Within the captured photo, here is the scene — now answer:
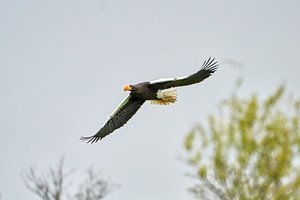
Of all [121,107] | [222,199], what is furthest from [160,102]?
[222,199]

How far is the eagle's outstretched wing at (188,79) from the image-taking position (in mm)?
11170

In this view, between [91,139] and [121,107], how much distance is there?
0.71m

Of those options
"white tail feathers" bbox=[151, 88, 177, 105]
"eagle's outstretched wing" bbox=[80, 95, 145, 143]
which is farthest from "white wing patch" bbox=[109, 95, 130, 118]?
"white tail feathers" bbox=[151, 88, 177, 105]

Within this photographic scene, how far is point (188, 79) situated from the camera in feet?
37.3

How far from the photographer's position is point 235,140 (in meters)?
19.5

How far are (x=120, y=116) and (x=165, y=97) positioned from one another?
1528mm

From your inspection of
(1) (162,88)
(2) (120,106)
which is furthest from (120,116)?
(1) (162,88)

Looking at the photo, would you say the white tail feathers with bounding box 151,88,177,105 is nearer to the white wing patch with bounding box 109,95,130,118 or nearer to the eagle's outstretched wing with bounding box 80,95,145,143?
the eagle's outstretched wing with bounding box 80,95,145,143

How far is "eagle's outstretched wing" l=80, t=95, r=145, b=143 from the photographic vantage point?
40.4 ft

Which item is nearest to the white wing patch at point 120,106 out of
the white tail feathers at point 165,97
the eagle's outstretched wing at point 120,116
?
the eagle's outstretched wing at point 120,116

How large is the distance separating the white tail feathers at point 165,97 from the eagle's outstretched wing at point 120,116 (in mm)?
668

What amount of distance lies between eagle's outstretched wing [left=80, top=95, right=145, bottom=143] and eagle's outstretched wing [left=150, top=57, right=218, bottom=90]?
2.26 ft

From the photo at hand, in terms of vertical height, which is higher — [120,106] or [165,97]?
[120,106]

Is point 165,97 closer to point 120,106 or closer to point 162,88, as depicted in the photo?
point 162,88
